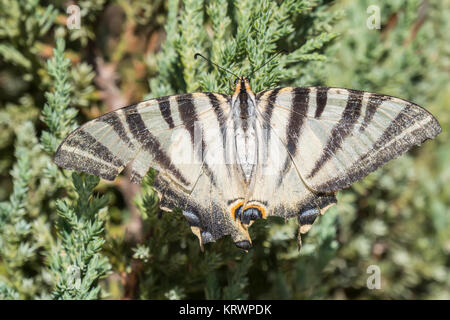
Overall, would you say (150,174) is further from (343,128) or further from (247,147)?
(343,128)

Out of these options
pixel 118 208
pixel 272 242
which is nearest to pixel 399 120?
pixel 272 242

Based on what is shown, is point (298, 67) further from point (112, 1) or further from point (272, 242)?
point (112, 1)

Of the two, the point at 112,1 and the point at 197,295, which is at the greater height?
the point at 112,1

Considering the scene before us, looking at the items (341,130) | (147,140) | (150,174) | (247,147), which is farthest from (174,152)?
(341,130)
